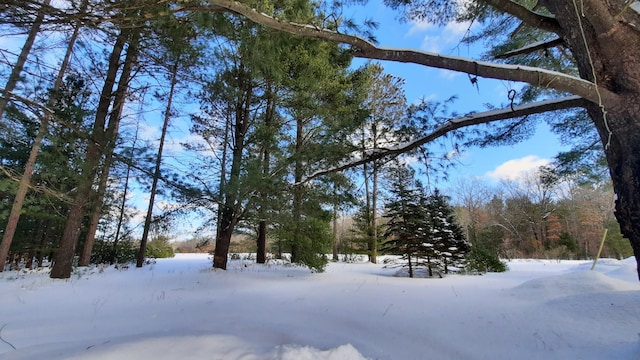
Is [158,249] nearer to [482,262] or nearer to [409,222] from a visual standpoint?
[409,222]

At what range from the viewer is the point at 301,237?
7.82 meters

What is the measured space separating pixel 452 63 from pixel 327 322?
295 cm

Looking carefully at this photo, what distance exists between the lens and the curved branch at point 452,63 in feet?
6.51

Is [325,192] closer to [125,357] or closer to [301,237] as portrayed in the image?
[301,237]

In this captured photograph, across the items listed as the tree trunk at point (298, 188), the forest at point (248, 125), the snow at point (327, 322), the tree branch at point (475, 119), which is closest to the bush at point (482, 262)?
the forest at point (248, 125)

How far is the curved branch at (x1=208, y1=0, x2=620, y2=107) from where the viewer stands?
1.98 meters

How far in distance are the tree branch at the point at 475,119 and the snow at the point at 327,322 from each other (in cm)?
190

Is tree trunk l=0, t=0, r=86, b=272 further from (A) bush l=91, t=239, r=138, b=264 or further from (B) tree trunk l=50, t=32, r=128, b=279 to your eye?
(A) bush l=91, t=239, r=138, b=264

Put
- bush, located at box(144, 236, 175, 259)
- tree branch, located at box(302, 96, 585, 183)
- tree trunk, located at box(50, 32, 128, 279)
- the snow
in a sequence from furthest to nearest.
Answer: bush, located at box(144, 236, 175, 259), tree trunk, located at box(50, 32, 128, 279), tree branch, located at box(302, 96, 585, 183), the snow

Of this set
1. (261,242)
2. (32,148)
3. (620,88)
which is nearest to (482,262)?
(261,242)

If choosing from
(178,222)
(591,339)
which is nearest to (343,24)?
(591,339)

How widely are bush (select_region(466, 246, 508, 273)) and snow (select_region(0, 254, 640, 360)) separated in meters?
4.23

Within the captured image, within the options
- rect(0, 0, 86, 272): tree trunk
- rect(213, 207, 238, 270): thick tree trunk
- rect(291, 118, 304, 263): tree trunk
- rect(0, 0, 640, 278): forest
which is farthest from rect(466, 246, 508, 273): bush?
rect(0, 0, 86, 272): tree trunk

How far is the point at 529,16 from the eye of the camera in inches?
100
